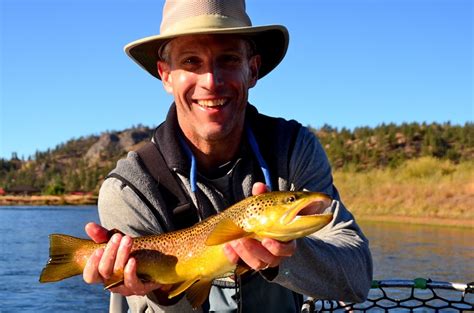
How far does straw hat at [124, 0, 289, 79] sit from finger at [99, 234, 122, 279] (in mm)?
1179

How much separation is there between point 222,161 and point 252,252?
3.80 ft

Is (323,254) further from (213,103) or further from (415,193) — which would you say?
(415,193)

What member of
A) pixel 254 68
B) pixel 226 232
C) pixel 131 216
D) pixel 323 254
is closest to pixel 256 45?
pixel 254 68

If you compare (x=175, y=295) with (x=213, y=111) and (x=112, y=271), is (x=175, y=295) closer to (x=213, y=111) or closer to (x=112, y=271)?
(x=112, y=271)

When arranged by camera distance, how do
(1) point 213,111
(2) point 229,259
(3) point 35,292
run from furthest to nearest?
(3) point 35,292 → (1) point 213,111 → (2) point 229,259

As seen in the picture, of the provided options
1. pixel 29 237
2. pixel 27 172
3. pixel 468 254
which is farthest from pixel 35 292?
pixel 27 172

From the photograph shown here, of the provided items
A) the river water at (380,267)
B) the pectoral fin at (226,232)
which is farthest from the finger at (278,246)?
the river water at (380,267)

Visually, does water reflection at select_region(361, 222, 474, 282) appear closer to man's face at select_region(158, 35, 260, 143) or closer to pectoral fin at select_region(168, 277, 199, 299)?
man's face at select_region(158, 35, 260, 143)

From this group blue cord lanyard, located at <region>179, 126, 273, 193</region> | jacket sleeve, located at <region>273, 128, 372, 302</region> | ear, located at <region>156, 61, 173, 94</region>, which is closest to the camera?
jacket sleeve, located at <region>273, 128, 372, 302</region>

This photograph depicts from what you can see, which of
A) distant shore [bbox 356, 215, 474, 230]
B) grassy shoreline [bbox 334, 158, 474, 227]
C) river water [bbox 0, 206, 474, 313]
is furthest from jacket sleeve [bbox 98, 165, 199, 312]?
grassy shoreline [bbox 334, 158, 474, 227]

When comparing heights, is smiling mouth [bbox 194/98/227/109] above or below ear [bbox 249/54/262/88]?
below

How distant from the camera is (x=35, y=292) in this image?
14305 millimetres

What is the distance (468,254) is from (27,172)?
3930 inches

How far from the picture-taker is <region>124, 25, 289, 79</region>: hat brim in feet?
12.6
